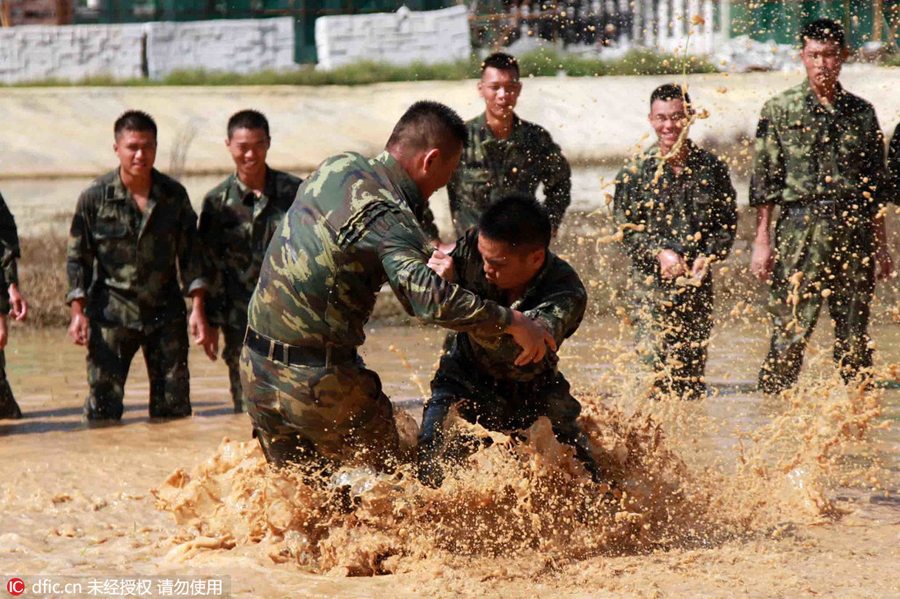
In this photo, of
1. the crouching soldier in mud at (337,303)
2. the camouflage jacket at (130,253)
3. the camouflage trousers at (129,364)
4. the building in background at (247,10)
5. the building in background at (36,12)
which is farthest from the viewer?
the building in background at (247,10)

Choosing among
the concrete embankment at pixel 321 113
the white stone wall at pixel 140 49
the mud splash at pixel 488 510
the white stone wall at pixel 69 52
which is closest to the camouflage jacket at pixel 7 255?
the mud splash at pixel 488 510

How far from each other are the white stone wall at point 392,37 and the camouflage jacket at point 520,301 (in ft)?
53.1

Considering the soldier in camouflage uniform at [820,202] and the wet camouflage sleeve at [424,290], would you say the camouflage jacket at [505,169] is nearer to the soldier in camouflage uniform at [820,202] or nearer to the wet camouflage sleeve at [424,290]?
the soldier in camouflage uniform at [820,202]

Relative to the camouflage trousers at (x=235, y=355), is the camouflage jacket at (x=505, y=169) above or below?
above

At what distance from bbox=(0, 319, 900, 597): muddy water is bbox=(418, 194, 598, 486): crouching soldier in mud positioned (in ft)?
1.68

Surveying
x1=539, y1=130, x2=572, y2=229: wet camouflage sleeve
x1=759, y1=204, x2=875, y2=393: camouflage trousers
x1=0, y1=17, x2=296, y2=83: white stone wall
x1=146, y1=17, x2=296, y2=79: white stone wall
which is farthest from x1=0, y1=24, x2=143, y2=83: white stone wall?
x1=759, y1=204, x2=875, y2=393: camouflage trousers

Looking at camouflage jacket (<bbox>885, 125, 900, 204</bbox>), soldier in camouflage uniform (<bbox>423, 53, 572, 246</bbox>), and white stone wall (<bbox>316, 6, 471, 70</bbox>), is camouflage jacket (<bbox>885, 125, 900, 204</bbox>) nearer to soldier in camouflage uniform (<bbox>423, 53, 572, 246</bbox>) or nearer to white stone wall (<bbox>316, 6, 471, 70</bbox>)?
soldier in camouflage uniform (<bbox>423, 53, 572, 246</bbox>)

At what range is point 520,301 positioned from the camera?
458 cm

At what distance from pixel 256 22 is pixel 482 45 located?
12.8 feet

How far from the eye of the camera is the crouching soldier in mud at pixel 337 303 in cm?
415

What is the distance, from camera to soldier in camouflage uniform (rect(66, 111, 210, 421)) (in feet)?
23.2

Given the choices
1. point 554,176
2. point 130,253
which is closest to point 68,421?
point 130,253

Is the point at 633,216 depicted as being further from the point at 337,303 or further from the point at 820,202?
the point at 337,303

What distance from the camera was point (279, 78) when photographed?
18641 millimetres
